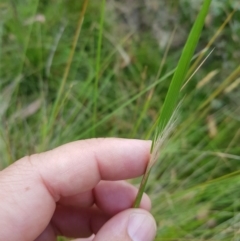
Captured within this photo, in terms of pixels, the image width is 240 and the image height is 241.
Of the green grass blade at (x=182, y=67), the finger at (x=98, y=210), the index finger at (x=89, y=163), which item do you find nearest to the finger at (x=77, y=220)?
the finger at (x=98, y=210)

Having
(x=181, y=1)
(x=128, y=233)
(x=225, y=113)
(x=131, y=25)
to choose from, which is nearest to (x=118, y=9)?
(x=131, y=25)

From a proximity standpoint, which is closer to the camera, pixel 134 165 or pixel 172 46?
pixel 134 165

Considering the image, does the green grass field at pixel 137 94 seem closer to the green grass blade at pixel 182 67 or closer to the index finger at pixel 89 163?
the index finger at pixel 89 163

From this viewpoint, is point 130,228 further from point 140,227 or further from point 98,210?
point 98,210

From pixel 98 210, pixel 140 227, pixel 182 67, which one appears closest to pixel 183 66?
pixel 182 67

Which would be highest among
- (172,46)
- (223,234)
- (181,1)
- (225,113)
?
(181,1)

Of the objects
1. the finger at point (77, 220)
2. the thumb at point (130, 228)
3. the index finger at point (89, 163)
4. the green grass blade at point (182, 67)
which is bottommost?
the finger at point (77, 220)

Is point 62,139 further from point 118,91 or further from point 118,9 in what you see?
point 118,9

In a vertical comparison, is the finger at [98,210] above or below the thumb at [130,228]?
below
